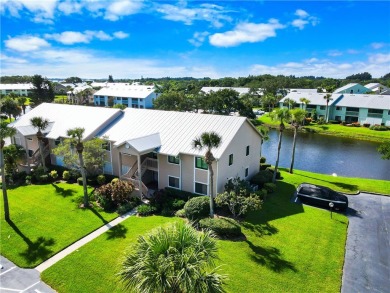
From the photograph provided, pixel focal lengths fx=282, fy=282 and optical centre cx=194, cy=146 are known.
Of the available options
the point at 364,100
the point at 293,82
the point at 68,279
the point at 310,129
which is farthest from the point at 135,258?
the point at 293,82

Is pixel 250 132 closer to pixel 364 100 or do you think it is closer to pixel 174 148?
pixel 174 148

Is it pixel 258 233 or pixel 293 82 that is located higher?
pixel 293 82

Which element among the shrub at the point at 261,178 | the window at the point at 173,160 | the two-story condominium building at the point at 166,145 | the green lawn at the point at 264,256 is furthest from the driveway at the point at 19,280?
the shrub at the point at 261,178

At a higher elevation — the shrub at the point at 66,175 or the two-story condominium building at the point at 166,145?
the two-story condominium building at the point at 166,145

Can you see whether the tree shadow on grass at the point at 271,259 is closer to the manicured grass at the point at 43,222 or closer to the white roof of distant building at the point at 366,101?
the manicured grass at the point at 43,222

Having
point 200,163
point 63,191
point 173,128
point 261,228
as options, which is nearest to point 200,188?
point 200,163

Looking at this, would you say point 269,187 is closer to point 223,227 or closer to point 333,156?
point 223,227
